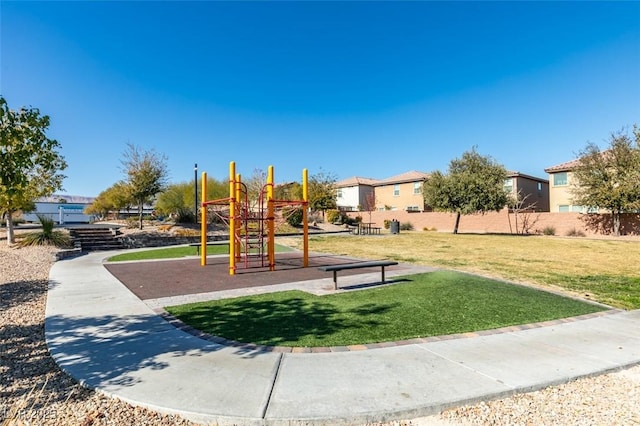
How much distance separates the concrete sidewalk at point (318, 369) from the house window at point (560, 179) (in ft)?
113

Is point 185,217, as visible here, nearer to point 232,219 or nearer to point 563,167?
point 232,219

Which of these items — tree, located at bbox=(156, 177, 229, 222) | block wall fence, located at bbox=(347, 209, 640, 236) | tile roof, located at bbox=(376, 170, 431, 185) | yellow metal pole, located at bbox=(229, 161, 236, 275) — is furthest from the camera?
tile roof, located at bbox=(376, 170, 431, 185)

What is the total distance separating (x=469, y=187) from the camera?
31.6 m

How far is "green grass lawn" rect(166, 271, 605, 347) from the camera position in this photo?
5.34m

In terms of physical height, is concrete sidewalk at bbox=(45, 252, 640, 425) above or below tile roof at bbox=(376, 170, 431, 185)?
below

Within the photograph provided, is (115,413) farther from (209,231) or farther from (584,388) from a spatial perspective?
(209,231)

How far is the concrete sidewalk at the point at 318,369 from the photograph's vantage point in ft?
10.8

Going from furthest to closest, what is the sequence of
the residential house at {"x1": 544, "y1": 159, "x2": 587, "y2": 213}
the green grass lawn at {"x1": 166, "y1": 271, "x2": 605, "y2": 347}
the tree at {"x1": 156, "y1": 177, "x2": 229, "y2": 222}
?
the residential house at {"x1": 544, "y1": 159, "x2": 587, "y2": 213}
the tree at {"x1": 156, "y1": 177, "x2": 229, "y2": 222}
the green grass lawn at {"x1": 166, "y1": 271, "x2": 605, "y2": 347}

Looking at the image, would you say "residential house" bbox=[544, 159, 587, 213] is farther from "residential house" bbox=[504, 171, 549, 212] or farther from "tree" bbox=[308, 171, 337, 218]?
"tree" bbox=[308, 171, 337, 218]

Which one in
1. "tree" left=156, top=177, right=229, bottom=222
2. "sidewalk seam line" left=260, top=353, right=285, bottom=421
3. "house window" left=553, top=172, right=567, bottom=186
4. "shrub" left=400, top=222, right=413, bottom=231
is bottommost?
"sidewalk seam line" left=260, top=353, right=285, bottom=421

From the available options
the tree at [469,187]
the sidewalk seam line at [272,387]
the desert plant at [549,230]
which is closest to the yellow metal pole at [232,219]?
the sidewalk seam line at [272,387]

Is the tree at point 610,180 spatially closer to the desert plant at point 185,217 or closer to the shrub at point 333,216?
the shrub at point 333,216

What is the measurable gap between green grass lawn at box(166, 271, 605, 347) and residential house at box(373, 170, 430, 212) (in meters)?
38.0

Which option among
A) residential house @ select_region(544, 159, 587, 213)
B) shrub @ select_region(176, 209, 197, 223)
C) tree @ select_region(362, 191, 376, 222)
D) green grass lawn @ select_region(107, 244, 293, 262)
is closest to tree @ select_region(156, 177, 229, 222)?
shrub @ select_region(176, 209, 197, 223)
